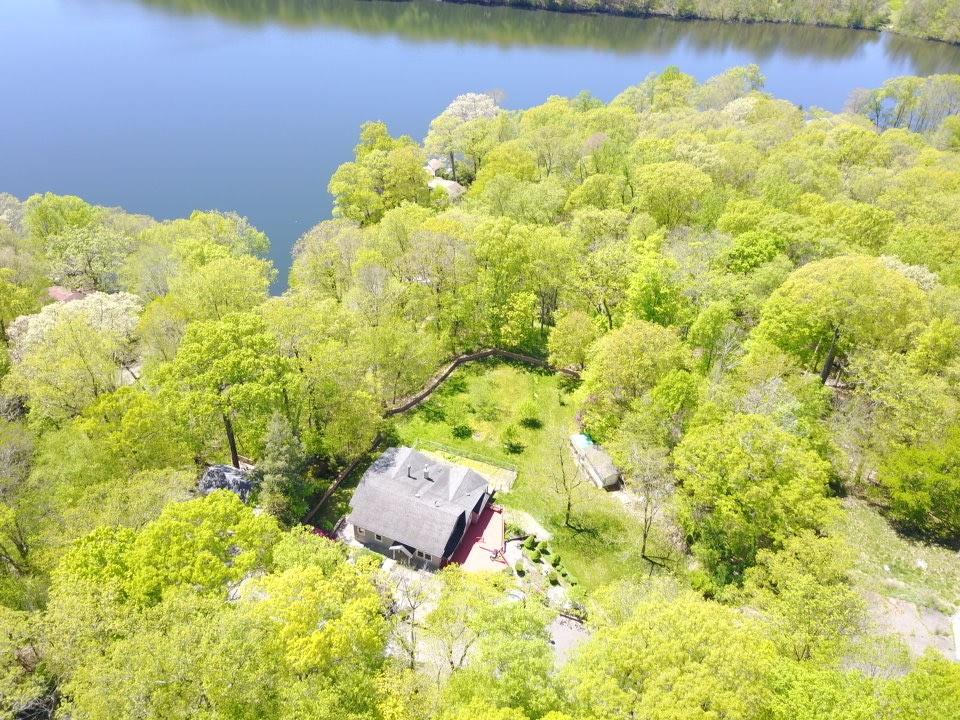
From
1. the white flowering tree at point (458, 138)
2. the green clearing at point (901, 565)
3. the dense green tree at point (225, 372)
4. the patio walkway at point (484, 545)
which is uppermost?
the white flowering tree at point (458, 138)

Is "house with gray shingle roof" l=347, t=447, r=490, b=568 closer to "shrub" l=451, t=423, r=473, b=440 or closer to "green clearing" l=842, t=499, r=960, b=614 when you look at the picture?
"shrub" l=451, t=423, r=473, b=440

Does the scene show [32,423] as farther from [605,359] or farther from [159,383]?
[605,359]

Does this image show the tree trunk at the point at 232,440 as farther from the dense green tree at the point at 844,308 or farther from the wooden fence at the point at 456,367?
the dense green tree at the point at 844,308

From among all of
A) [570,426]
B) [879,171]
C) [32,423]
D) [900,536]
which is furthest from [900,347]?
[32,423]


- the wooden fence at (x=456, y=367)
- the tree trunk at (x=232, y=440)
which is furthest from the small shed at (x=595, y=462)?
the tree trunk at (x=232, y=440)

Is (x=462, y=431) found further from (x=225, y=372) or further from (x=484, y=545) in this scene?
(x=225, y=372)

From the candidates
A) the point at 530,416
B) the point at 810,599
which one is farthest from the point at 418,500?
the point at 810,599
